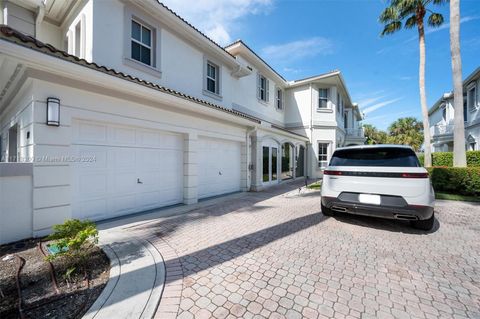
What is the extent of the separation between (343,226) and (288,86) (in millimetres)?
13872

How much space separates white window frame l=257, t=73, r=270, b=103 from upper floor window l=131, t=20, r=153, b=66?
24.9ft

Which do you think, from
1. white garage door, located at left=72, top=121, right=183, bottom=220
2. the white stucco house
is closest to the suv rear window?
the white stucco house

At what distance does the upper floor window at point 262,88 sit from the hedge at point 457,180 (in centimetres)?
981

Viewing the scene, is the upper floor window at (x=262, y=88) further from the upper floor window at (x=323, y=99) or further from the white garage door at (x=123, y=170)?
the white garage door at (x=123, y=170)

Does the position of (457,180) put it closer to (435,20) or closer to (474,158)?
(474,158)

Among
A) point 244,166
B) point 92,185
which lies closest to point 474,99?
point 244,166

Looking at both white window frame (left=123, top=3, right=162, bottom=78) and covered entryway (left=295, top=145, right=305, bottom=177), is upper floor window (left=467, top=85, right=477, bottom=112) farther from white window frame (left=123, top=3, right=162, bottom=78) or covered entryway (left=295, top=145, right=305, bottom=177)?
white window frame (left=123, top=3, right=162, bottom=78)

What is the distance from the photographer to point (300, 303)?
2377 millimetres

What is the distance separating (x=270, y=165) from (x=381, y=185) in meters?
7.38

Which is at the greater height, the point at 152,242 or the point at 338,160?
the point at 338,160

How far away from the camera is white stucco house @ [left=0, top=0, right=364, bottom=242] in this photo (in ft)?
13.1

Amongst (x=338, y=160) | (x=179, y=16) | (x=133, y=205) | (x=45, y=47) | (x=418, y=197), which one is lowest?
(x=133, y=205)

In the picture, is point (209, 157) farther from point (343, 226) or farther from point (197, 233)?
point (343, 226)

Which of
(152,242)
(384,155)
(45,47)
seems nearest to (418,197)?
(384,155)
